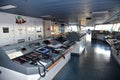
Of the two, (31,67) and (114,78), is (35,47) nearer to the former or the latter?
(31,67)

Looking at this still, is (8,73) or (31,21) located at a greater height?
(31,21)

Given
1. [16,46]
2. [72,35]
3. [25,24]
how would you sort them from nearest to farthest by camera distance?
[16,46]
[25,24]
[72,35]

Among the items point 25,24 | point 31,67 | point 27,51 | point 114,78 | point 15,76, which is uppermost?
point 25,24

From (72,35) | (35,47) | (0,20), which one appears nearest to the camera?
(35,47)

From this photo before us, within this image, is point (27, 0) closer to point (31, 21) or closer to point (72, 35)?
point (31, 21)

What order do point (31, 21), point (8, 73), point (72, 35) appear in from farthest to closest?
point (72, 35) → point (31, 21) → point (8, 73)

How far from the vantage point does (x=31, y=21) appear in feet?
17.9

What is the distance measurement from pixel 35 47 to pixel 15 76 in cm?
100

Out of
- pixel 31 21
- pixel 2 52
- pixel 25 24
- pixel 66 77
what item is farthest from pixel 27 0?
pixel 31 21

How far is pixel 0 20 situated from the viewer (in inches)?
143

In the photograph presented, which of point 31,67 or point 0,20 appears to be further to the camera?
point 0,20

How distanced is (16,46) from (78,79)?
6.77 feet

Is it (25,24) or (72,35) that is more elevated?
(25,24)

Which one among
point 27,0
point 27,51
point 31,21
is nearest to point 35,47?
point 27,51
